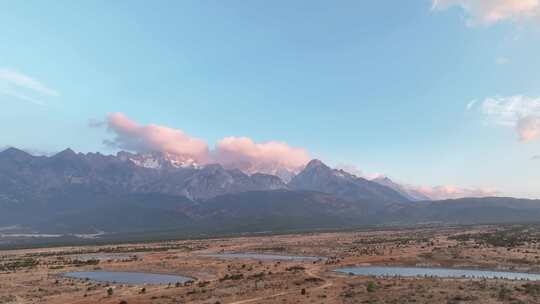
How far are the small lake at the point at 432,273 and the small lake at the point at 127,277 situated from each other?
95.7ft

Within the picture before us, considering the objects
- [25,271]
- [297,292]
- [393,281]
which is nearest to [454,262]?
[393,281]

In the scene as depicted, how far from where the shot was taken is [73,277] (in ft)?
276

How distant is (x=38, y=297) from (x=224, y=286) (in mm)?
24462

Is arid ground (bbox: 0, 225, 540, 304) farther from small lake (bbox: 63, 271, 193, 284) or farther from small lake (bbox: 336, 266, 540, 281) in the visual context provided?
small lake (bbox: 336, 266, 540, 281)

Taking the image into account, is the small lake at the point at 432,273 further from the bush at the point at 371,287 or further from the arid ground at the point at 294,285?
the bush at the point at 371,287

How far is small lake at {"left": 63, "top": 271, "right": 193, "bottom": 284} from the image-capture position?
78.0m

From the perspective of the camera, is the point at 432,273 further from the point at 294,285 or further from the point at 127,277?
the point at 127,277

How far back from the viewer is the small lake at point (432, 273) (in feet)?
229

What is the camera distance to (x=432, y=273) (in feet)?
250

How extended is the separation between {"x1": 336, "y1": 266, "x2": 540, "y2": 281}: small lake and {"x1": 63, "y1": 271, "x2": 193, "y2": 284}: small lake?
2916 cm

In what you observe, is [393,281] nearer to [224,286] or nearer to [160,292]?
[224,286]

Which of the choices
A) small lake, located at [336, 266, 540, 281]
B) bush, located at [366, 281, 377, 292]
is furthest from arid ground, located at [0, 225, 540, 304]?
small lake, located at [336, 266, 540, 281]

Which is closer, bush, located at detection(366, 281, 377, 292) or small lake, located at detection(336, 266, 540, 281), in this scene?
bush, located at detection(366, 281, 377, 292)

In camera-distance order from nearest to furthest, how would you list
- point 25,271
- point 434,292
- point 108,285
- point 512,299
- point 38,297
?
point 512,299 < point 434,292 < point 38,297 < point 108,285 < point 25,271
